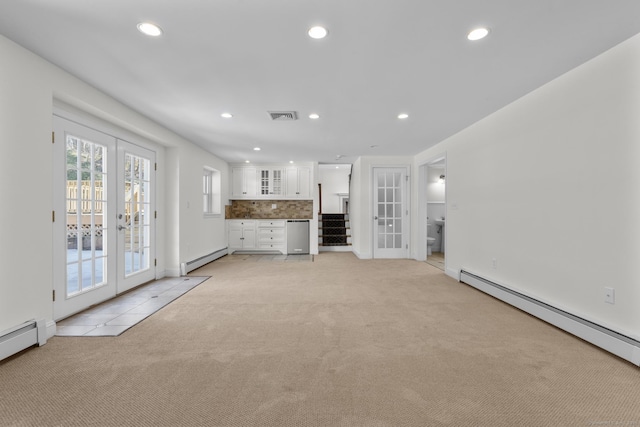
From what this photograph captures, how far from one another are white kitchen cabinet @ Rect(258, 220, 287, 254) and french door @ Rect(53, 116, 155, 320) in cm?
319

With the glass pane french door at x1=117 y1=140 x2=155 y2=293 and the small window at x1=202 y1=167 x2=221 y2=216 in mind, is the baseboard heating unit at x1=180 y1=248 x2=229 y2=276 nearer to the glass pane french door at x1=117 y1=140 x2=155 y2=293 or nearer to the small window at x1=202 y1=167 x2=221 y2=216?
the glass pane french door at x1=117 y1=140 x2=155 y2=293

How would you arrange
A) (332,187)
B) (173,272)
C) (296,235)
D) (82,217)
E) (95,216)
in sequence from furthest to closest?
(332,187) → (296,235) → (173,272) → (95,216) → (82,217)

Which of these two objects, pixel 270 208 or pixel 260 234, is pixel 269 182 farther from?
pixel 260 234

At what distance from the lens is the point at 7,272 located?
2.19m

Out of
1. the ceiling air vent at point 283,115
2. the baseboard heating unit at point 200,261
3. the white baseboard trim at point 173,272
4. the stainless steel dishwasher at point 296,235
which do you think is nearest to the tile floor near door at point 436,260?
the stainless steel dishwasher at point 296,235

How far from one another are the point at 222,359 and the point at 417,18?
2677 millimetres

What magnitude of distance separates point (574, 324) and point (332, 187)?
9320 mm

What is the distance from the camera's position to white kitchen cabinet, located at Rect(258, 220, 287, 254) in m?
7.39

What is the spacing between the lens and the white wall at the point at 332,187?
451 inches

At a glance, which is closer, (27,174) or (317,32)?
(317,32)

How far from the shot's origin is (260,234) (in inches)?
291

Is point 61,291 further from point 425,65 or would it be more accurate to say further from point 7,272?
point 425,65

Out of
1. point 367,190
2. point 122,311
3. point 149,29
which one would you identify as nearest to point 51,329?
point 122,311

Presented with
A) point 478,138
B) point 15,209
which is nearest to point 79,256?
point 15,209
